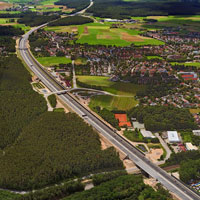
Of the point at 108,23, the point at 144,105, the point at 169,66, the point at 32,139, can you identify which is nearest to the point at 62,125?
the point at 32,139

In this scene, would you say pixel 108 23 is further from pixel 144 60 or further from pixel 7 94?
pixel 7 94

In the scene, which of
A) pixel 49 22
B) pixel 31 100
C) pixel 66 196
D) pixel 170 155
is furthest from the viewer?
pixel 49 22

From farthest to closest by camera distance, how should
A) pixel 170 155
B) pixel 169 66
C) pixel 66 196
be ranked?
1. pixel 169 66
2. pixel 170 155
3. pixel 66 196

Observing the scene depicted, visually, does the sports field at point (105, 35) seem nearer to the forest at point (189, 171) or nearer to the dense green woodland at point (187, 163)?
the dense green woodland at point (187, 163)

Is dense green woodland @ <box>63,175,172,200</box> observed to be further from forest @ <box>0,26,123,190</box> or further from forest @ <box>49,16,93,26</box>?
forest @ <box>49,16,93,26</box>

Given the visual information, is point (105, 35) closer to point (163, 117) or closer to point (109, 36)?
point (109, 36)

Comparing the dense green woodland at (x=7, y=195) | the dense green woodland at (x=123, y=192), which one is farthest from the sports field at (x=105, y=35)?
the dense green woodland at (x=7, y=195)

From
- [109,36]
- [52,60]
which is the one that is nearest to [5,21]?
[109,36]
